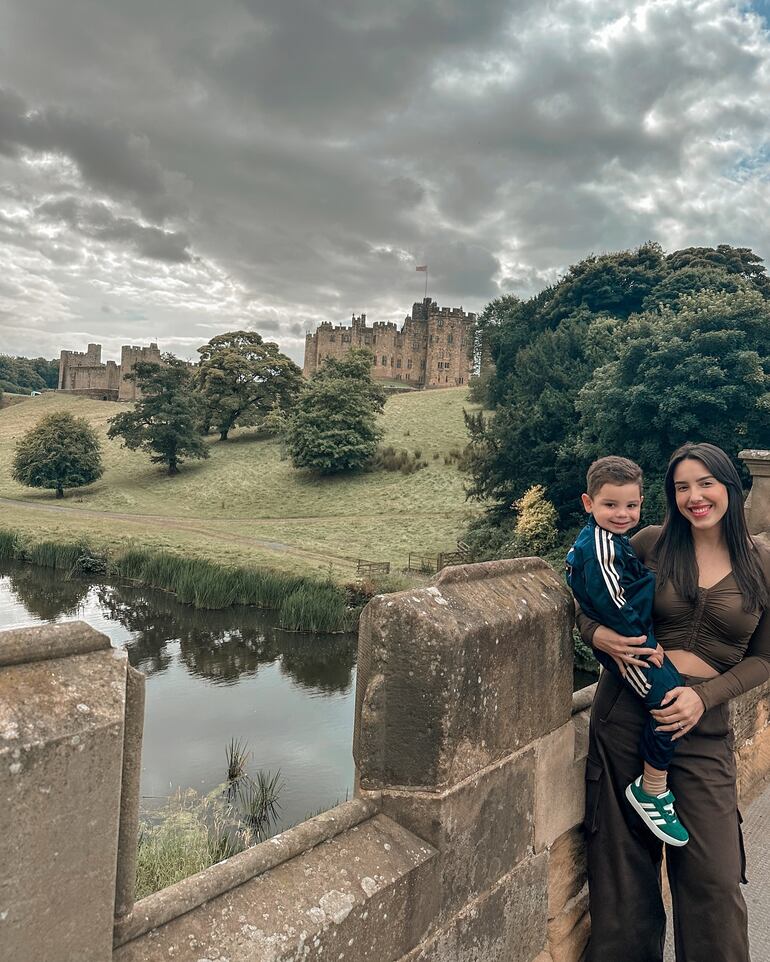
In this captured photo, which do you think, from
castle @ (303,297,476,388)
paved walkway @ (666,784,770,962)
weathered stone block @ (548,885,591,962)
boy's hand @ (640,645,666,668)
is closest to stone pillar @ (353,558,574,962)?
weathered stone block @ (548,885,591,962)

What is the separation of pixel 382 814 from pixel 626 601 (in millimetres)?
973

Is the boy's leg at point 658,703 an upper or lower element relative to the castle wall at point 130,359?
lower

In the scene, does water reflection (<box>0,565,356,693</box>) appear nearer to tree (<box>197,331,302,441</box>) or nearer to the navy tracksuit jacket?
the navy tracksuit jacket

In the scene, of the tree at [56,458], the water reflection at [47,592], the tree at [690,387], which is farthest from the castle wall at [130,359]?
the tree at [690,387]

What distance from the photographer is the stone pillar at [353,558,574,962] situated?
1752 millimetres

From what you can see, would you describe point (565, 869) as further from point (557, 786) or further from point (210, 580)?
point (210, 580)

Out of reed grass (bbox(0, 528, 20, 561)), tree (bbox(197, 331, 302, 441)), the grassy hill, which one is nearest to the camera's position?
reed grass (bbox(0, 528, 20, 561))

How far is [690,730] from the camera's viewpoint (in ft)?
7.05

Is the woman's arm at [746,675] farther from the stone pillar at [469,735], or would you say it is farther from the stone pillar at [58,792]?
the stone pillar at [58,792]

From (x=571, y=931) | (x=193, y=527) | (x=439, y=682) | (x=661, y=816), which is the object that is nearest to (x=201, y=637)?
(x=193, y=527)

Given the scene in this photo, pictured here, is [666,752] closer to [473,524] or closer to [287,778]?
[287,778]

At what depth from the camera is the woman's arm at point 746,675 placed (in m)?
2.10

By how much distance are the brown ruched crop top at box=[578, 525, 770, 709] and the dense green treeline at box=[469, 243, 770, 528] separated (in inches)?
602

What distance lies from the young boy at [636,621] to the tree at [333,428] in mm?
37615
